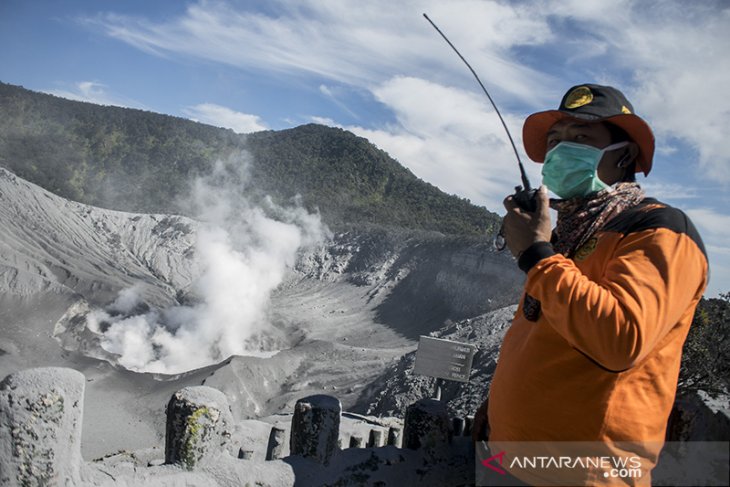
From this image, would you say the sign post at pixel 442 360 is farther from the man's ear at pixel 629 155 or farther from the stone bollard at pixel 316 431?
the man's ear at pixel 629 155

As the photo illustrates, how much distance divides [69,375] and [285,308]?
3421 cm

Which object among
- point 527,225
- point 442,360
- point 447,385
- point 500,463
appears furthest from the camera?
point 447,385

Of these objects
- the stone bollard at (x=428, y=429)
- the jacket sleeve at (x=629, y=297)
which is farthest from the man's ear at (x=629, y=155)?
the stone bollard at (x=428, y=429)

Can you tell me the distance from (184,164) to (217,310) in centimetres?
6480

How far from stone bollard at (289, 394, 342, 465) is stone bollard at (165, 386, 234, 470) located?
509mm

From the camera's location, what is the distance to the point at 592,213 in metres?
1.78

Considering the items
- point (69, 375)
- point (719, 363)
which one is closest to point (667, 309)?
point (69, 375)

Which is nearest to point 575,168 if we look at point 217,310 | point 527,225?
point 527,225

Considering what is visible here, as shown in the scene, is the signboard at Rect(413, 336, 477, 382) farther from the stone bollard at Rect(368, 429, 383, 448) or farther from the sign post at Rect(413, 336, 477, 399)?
the stone bollard at Rect(368, 429, 383, 448)

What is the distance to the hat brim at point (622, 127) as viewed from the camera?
6.15 feet

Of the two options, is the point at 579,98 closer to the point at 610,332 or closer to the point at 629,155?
the point at 629,155

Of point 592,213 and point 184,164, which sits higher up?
point 184,164

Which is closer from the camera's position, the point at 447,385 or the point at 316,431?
the point at 316,431

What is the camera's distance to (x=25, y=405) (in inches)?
78.3
